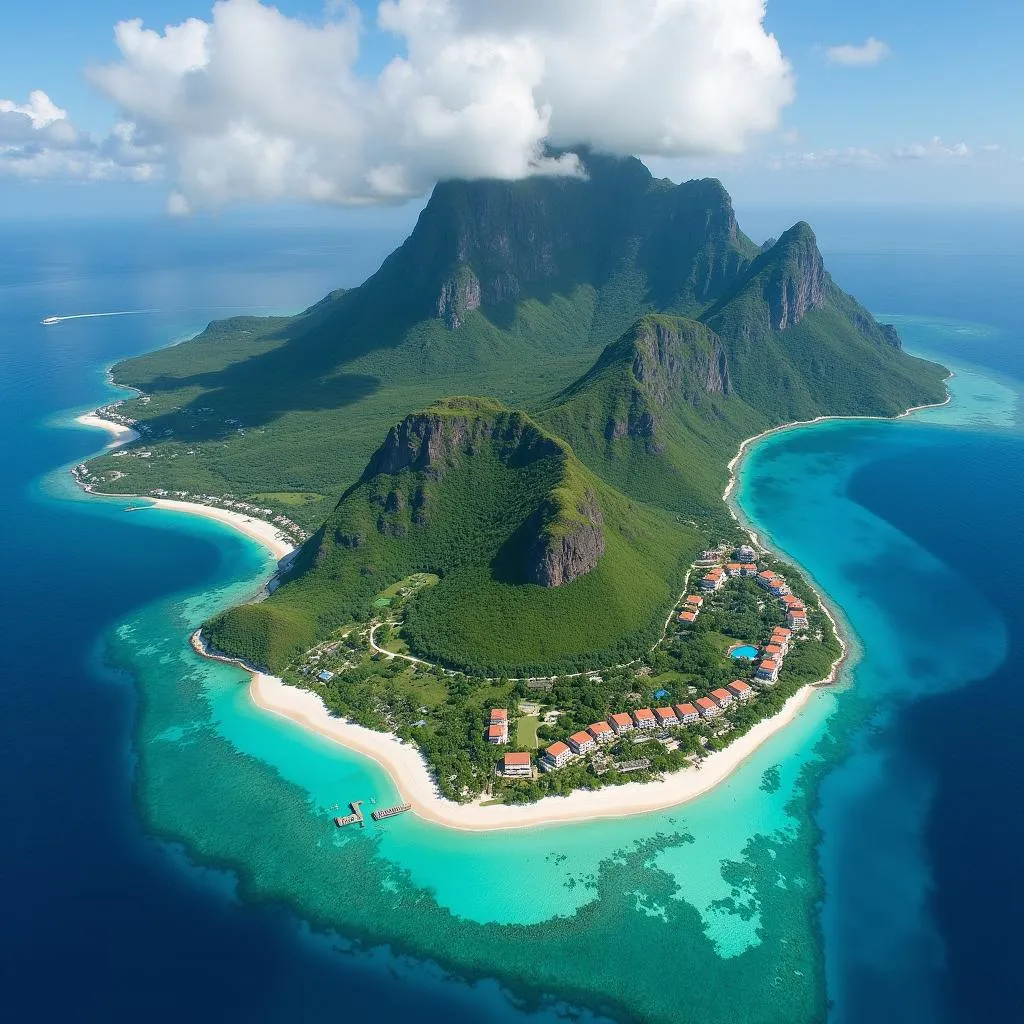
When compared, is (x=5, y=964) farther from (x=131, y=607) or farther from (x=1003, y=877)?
(x=1003, y=877)

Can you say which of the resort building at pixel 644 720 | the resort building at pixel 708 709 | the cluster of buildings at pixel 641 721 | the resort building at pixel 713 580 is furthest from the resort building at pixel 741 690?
the resort building at pixel 713 580

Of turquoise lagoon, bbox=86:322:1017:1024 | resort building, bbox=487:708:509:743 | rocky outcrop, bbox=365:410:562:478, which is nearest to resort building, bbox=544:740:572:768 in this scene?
resort building, bbox=487:708:509:743

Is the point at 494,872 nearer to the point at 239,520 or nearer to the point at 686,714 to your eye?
the point at 686,714

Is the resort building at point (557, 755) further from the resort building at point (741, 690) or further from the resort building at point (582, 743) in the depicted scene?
the resort building at point (741, 690)

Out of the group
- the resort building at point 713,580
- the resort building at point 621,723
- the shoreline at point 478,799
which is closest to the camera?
the shoreline at point 478,799

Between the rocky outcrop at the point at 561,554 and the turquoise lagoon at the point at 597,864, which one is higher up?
the rocky outcrop at the point at 561,554

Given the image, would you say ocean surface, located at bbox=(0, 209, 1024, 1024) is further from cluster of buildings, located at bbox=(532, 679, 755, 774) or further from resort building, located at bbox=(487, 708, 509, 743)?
resort building, located at bbox=(487, 708, 509, 743)

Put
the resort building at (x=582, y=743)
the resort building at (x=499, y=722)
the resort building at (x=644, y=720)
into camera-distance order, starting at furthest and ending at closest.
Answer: the resort building at (x=644, y=720) → the resort building at (x=499, y=722) → the resort building at (x=582, y=743)
